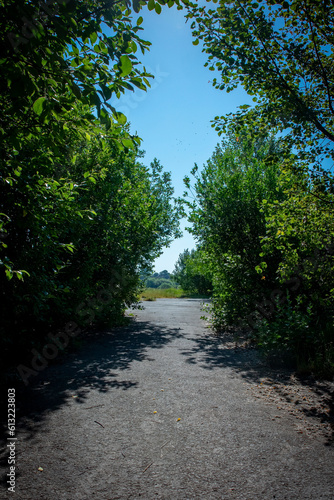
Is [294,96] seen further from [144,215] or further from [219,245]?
[144,215]

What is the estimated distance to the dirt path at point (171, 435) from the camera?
2.70m

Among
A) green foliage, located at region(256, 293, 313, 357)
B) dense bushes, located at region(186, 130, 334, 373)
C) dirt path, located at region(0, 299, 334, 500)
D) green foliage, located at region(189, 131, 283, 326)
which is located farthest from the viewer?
green foliage, located at region(189, 131, 283, 326)

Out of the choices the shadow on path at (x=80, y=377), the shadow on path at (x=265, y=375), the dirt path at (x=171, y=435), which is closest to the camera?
the dirt path at (x=171, y=435)

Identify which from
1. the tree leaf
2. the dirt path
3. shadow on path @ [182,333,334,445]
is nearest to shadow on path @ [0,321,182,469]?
the dirt path

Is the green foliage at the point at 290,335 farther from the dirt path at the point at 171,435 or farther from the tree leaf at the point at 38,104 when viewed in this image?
the tree leaf at the point at 38,104

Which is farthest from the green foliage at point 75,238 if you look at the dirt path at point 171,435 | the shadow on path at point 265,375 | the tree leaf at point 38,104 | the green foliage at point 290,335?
the green foliage at point 290,335

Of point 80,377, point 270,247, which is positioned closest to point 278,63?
point 270,247

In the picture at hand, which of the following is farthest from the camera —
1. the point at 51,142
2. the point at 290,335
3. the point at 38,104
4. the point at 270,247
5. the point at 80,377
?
the point at 270,247

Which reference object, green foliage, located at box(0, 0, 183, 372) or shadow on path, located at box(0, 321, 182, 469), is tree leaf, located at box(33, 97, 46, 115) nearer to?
green foliage, located at box(0, 0, 183, 372)

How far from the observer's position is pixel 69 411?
4.25 m

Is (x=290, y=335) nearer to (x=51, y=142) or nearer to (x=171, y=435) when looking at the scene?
(x=171, y=435)

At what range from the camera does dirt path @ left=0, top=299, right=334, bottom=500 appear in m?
2.70

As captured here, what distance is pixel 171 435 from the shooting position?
3.62 metres

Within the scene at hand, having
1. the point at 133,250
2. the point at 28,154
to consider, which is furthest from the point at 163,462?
the point at 133,250
